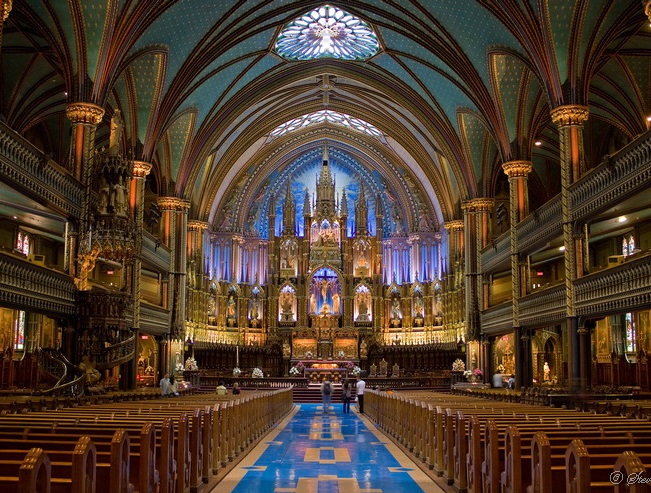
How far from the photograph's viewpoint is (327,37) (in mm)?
35125

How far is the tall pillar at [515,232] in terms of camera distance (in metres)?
27.6

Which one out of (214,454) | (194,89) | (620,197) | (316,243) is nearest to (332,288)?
(316,243)

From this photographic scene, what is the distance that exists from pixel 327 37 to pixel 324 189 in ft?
43.4

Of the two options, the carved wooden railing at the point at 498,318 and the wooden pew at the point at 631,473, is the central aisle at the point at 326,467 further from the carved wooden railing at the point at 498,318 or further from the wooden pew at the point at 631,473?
the carved wooden railing at the point at 498,318

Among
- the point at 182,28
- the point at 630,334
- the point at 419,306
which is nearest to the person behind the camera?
the point at 182,28

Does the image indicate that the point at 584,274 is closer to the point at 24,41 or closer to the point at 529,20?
the point at 529,20

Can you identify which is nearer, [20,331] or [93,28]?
[93,28]

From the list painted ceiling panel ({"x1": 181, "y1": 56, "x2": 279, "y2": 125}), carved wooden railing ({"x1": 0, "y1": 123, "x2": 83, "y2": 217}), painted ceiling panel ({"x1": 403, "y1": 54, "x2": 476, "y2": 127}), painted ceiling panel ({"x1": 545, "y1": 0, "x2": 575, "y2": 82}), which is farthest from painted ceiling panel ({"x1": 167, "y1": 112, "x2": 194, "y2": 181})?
painted ceiling panel ({"x1": 545, "y1": 0, "x2": 575, "y2": 82})

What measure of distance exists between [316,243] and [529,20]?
2572 cm

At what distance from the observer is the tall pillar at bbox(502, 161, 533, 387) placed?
27.6 metres

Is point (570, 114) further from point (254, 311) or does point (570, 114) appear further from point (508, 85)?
point (254, 311)

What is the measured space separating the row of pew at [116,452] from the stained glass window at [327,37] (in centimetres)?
2445

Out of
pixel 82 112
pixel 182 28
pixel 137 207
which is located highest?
pixel 182 28

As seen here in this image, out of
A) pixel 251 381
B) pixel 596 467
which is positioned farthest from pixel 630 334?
pixel 596 467
